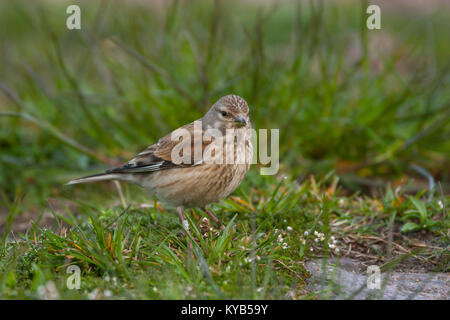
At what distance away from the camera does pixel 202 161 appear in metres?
4.02

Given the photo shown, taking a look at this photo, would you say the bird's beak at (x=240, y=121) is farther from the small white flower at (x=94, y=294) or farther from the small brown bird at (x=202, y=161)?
the small white flower at (x=94, y=294)

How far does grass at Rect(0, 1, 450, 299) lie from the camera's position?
10.8 feet

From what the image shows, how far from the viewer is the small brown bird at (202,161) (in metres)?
3.94

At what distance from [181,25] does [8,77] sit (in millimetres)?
2812

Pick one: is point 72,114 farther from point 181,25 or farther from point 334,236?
point 334,236

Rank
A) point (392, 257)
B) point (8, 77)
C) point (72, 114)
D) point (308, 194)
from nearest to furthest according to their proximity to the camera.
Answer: point (392, 257), point (308, 194), point (72, 114), point (8, 77)

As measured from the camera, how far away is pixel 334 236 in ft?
13.1

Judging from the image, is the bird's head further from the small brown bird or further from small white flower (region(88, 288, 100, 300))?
small white flower (region(88, 288, 100, 300))

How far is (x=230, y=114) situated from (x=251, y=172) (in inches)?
41.9

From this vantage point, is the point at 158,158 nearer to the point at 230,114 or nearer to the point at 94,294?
the point at 230,114

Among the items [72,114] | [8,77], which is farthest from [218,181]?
[8,77]

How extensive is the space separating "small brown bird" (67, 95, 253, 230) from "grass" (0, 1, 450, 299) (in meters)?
0.24

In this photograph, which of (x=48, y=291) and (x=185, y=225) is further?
(x=185, y=225)

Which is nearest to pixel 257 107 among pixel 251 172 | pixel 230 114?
pixel 251 172
